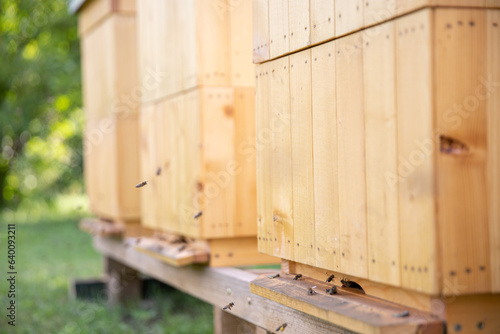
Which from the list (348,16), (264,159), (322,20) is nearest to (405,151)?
(348,16)

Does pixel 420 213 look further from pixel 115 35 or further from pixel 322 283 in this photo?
pixel 115 35

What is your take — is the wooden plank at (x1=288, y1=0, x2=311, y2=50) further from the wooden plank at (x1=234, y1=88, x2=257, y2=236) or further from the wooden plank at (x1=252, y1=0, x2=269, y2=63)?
the wooden plank at (x1=234, y1=88, x2=257, y2=236)

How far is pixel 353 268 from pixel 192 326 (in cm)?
376

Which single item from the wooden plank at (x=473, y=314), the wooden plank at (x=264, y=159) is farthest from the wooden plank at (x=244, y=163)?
the wooden plank at (x=473, y=314)

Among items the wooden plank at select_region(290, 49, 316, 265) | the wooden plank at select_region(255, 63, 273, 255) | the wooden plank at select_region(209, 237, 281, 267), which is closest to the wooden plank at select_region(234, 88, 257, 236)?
the wooden plank at select_region(209, 237, 281, 267)

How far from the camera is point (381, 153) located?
2.43 m

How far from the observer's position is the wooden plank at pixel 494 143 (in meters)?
2.21

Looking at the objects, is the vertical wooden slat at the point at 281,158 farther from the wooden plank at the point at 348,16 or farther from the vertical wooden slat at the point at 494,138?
the vertical wooden slat at the point at 494,138

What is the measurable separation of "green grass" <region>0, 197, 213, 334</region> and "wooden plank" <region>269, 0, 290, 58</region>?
3475 millimetres

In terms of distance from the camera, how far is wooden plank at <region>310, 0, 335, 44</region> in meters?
2.73

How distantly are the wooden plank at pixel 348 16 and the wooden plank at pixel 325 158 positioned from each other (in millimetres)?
93

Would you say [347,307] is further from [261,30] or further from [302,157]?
[261,30]

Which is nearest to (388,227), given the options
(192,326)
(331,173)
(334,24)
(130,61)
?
(331,173)

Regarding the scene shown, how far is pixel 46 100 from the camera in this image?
593 inches
